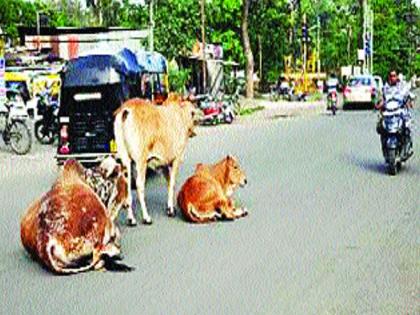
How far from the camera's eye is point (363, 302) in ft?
23.1

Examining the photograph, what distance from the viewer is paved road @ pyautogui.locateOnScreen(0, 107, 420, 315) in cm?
711

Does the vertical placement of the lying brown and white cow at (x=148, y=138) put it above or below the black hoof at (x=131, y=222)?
above

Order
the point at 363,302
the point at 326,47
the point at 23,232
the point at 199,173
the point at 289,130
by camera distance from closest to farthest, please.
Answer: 1. the point at 363,302
2. the point at 23,232
3. the point at 199,173
4. the point at 289,130
5. the point at 326,47

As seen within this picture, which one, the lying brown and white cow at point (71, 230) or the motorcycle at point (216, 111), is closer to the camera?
the lying brown and white cow at point (71, 230)

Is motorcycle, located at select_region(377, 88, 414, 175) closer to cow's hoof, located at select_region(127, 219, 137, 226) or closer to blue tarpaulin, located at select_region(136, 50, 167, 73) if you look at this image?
blue tarpaulin, located at select_region(136, 50, 167, 73)

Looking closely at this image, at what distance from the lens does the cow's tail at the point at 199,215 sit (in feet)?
35.1

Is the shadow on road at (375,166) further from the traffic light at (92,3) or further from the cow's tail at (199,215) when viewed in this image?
the traffic light at (92,3)

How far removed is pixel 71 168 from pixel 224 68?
51.2 m

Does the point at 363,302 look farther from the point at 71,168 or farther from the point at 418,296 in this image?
the point at 71,168

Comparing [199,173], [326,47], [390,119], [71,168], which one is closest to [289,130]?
[390,119]

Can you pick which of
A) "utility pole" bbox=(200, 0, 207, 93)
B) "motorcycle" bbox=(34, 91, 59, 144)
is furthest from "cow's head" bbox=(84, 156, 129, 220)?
"utility pole" bbox=(200, 0, 207, 93)

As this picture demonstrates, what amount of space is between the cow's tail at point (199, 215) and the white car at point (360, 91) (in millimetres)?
Result: 31432

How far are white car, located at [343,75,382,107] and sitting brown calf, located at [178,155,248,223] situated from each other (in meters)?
31.1

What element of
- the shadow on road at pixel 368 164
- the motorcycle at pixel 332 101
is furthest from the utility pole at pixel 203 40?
the shadow on road at pixel 368 164
